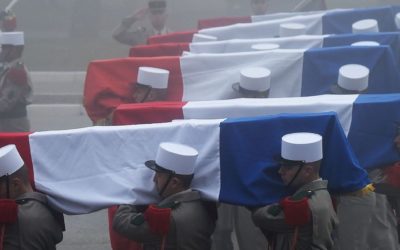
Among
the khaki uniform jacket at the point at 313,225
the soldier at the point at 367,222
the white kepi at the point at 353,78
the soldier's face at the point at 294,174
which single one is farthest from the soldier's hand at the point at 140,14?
the khaki uniform jacket at the point at 313,225

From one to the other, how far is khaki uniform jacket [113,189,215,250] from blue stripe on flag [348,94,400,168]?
1374mm

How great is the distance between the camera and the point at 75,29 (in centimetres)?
1728

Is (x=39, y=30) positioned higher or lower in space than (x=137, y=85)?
lower

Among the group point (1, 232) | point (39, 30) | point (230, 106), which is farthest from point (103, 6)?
point (1, 232)

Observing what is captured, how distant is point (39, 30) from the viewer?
18156mm

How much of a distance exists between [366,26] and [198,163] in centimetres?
399

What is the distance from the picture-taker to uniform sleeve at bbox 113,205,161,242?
486 cm

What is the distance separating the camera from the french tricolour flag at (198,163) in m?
5.18

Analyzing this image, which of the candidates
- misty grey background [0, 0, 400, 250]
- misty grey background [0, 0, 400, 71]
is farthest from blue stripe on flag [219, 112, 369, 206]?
misty grey background [0, 0, 400, 71]

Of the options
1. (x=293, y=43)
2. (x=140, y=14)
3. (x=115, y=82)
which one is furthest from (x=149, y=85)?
(x=140, y=14)

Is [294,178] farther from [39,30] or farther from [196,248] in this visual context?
[39,30]

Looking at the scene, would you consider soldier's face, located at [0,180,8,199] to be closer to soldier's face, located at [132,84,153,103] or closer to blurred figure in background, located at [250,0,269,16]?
soldier's face, located at [132,84,153,103]

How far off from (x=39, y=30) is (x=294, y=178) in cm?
1389

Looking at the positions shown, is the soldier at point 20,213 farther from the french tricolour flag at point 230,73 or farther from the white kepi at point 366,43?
the white kepi at point 366,43
